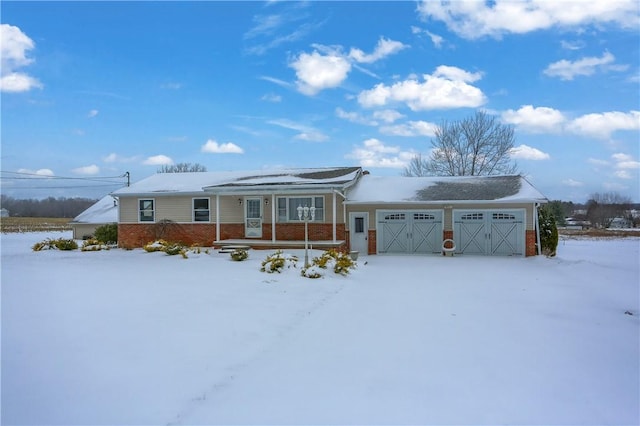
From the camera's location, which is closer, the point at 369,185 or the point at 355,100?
the point at 369,185

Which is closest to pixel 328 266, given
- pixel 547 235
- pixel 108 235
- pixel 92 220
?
pixel 547 235

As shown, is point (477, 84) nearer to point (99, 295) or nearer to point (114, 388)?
point (99, 295)

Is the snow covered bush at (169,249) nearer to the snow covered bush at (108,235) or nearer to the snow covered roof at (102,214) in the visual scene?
the snow covered bush at (108,235)

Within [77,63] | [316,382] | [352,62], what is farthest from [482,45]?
[316,382]

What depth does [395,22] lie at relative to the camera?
48.9 ft

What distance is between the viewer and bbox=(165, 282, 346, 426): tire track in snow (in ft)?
12.4

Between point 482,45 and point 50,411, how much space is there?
18.5 m

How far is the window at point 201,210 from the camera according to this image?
1884 cm

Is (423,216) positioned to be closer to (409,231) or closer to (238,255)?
(409,231)

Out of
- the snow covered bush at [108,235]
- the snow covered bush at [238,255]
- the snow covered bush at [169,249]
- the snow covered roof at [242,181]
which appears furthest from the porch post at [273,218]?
the snow covered bush at [108,235]

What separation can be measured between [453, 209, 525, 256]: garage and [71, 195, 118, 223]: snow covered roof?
2319cm

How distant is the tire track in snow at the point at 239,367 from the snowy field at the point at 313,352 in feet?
0.07

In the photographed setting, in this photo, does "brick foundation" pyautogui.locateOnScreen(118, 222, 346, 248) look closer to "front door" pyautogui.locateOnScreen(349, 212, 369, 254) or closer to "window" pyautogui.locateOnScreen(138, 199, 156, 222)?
"window" pyautogui.locateOnScreen(138, 199, 156, 222)

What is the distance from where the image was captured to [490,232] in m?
16.8
